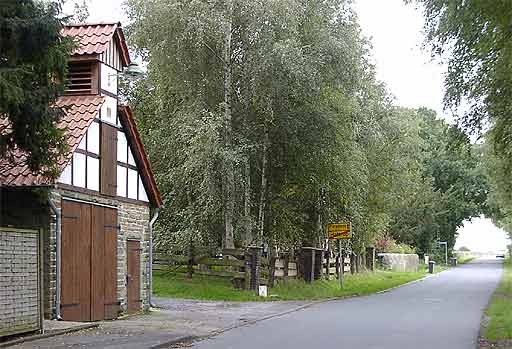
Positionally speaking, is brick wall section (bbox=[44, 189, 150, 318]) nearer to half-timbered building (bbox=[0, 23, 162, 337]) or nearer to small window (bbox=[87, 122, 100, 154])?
half-timbered building (bbox=[0, 23, 162, 337])

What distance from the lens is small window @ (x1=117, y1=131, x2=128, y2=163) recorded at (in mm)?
20375

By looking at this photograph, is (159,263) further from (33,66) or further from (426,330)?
(33,66)

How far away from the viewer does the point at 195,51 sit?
28.5 meters

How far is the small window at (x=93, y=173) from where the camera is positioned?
18.7 meters

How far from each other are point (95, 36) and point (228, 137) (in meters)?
9.72

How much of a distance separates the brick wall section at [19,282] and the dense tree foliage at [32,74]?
5.27 feet

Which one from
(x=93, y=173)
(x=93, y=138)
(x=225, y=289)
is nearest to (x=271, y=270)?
(x=225, y=289)

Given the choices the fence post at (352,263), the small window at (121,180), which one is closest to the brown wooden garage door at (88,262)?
the small window at (121,180)

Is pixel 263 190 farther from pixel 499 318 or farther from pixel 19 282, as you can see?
pixel 19 282

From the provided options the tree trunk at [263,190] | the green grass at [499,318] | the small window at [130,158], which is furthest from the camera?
the tree trunk at [263,190]

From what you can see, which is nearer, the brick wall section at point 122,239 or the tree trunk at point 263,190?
the brick wall section at point 122,239

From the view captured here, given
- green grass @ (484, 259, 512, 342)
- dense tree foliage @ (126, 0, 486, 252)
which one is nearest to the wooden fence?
dense tree foliage @ (126, 0, 486, 252)

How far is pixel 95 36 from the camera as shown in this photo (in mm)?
19406

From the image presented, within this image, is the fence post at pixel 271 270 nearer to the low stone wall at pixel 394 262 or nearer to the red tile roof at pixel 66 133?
the red tile roof at pixel 66 133
